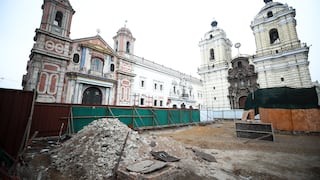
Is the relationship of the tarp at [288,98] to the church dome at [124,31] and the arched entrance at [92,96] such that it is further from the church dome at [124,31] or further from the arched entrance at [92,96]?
the church dome at [124,31]

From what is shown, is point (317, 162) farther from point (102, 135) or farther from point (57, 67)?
point (57, 67)

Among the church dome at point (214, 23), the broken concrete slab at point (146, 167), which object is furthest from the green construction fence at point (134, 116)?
the church dome at point (214, 23)

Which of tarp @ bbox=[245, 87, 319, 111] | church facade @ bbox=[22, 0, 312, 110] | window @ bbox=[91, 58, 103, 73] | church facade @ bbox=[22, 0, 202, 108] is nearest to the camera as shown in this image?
tarp @ bbox=[245, 87, 319, 111]

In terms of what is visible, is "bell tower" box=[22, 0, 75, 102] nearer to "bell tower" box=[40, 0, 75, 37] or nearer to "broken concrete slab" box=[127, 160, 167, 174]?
"bell tower" box=[40, 0, 75, 37]

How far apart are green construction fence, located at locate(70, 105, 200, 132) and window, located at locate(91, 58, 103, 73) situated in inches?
328

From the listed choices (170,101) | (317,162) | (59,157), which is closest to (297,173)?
(317,162)

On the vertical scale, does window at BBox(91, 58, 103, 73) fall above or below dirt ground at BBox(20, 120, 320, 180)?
above

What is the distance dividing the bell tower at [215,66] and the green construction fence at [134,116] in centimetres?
1076

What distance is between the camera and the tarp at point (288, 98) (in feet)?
34.0

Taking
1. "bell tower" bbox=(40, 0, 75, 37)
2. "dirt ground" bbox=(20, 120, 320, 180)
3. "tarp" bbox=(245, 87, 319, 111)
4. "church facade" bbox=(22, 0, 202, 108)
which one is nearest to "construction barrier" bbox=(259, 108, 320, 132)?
"tarp" bbox=(245, 87, 319, 111)

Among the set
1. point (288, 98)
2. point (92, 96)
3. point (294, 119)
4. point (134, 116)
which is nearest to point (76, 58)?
point (92, 96)

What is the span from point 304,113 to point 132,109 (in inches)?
558

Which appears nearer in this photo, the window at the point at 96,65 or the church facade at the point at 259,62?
the window at the point at 96,65

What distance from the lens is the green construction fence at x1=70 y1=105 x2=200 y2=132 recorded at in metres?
9.49
